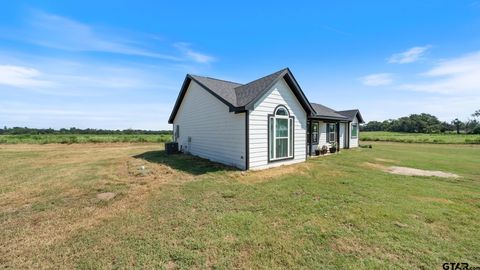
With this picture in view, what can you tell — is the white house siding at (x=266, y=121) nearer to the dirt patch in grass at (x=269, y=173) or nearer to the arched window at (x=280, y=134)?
the arched window at (x=280, y=134)

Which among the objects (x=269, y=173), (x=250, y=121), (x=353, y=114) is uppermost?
(x=353, y=114)

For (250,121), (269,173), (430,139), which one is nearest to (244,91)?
(250,121)

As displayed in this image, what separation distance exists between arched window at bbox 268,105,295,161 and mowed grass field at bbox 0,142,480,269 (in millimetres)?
2779

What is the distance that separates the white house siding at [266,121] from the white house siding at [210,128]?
1.52ft

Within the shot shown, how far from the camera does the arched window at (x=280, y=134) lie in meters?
9.90

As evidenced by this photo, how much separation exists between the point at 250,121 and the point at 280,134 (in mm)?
2204

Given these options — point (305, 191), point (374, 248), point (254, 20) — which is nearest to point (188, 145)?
point (254, 20)

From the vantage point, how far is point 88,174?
873 cm

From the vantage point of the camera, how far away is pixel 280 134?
10359mm

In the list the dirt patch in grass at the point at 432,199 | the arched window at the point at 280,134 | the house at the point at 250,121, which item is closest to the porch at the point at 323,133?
the house at the point at 250,121

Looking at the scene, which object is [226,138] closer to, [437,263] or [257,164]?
[257,164]

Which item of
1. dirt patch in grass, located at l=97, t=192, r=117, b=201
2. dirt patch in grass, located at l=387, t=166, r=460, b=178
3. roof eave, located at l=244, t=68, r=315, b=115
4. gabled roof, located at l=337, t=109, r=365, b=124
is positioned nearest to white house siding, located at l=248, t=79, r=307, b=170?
roof eave, located at l=244, t=68, r=315, b=115

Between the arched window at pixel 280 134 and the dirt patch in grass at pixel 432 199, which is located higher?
the arched window at pixel 280 134

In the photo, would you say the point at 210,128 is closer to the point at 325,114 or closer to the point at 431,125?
the point at 325,114
